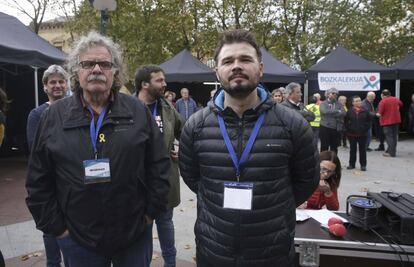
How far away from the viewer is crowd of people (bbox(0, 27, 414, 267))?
2125 mm

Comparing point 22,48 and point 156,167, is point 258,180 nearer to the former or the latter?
point 156,167

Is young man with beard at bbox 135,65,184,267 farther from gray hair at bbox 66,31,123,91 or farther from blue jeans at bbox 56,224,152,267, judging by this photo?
blue jeans at bbox 56,224,152,267

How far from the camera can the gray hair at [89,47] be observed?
90.0 inches

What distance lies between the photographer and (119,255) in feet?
7.53

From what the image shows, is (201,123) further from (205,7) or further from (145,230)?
(205,7)

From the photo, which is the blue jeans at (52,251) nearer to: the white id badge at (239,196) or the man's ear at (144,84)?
the man's ear at (144,84)

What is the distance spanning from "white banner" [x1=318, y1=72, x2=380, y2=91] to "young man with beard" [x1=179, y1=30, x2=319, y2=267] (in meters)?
13.0

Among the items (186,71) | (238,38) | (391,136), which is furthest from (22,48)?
(391,136)

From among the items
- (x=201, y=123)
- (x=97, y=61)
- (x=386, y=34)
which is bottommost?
(x=201, y=123)

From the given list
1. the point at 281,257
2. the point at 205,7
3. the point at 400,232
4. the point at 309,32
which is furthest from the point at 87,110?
the point at 309,32

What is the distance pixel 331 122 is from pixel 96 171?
26.7ft

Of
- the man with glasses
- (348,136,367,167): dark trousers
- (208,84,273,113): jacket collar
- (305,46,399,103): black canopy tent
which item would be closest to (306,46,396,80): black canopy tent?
(305,46,399,103): black canopy tent

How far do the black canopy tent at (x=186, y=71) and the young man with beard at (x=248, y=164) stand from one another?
11738 mm

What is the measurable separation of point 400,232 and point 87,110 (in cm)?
204
